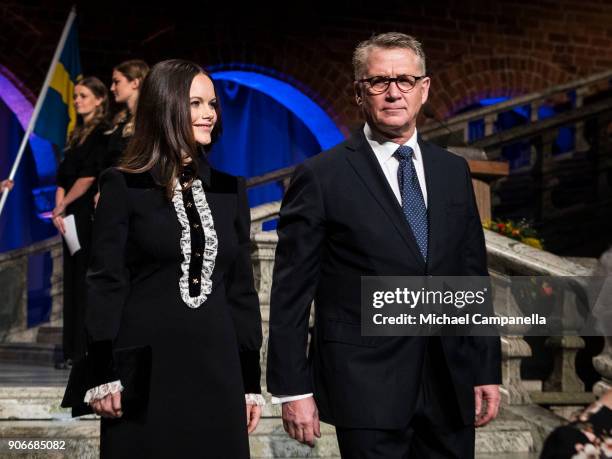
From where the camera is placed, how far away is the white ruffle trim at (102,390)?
2.37m

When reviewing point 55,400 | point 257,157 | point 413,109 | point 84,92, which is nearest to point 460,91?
point 257,157

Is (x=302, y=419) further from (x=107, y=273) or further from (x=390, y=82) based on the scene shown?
(x=390, y=82)

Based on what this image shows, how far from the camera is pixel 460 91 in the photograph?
423 inches

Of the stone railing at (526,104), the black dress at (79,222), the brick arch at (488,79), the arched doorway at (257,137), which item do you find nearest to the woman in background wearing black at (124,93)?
the black dress at (79,222)

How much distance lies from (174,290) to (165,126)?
1.38 feet

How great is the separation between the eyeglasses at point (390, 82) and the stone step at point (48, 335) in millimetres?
→ 5233

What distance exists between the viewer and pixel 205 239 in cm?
257

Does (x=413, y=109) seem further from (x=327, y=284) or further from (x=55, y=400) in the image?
(x=55, y=400)

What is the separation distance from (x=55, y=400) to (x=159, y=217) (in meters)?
1.97

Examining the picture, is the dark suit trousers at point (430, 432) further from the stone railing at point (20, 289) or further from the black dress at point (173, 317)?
the stone railing at point (20, 289)

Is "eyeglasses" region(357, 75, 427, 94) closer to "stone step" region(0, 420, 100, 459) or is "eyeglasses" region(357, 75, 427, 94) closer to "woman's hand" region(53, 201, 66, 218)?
"stone step" region(0, 420, 100, 459)

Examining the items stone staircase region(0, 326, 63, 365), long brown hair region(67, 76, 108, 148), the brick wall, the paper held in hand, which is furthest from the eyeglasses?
the brick wall

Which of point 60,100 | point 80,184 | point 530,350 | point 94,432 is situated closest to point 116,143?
point 80,184

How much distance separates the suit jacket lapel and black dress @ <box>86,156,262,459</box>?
410mm
